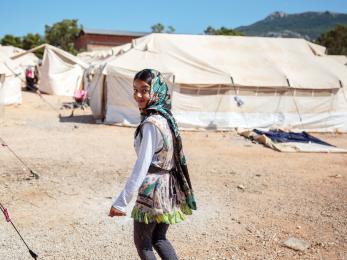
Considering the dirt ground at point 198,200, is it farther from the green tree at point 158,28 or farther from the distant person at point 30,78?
the green tree at point 158,28

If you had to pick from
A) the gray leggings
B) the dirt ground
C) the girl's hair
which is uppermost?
the girl's hair

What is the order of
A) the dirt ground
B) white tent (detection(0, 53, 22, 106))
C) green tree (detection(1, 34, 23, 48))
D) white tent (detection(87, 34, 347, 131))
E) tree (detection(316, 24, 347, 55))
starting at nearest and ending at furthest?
1. the dirt ground
2. white tent (detection(87, 34, 347, 131))
3. white tent (detection(0, 53, 22, 106))
4. tree (detection(316, 24, 347, 55))
5. green tree (detection(1, 34, 23, 48))

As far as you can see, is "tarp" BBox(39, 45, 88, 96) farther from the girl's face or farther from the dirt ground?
the girl's face

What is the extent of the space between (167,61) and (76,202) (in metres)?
8.11

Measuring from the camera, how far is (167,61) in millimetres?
12742

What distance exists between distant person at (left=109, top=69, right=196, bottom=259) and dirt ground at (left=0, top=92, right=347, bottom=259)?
1.43 m

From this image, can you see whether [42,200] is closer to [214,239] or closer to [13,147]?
[214,239]

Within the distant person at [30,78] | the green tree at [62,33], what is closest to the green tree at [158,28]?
the green tree at [62,33]

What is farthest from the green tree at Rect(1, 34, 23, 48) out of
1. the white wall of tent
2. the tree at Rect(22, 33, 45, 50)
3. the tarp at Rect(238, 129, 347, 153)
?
the tarp at Rect(238, 129, 347, 153)

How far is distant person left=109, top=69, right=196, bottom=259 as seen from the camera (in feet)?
7.73

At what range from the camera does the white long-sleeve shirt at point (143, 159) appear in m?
2.34

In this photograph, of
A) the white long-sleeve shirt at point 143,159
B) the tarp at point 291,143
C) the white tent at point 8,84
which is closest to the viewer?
the white long-sleeve shirt at point 143,159

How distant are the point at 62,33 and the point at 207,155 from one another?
49.3 metres

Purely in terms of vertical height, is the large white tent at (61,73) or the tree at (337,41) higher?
the tree at (337,41)
